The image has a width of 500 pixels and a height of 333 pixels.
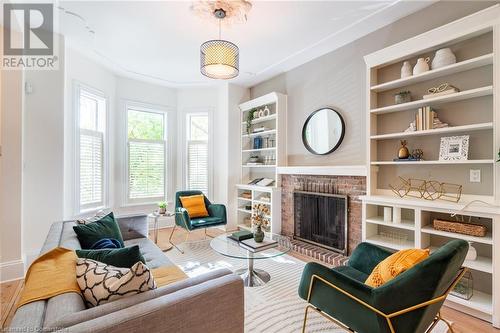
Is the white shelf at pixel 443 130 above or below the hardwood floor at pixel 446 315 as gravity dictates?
above

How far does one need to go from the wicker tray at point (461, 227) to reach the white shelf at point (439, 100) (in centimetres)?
119

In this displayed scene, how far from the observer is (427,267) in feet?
4.07

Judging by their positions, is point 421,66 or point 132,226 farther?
point 132,226

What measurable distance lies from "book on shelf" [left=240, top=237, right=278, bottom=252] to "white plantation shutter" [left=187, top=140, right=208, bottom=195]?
272 centimetres

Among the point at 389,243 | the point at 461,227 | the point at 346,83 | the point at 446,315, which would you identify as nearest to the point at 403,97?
the point at 346,83

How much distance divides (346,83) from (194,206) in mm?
3066

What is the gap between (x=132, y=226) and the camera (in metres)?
2.90

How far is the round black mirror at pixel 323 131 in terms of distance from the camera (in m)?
3.47

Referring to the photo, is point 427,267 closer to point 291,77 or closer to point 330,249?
point 330,249

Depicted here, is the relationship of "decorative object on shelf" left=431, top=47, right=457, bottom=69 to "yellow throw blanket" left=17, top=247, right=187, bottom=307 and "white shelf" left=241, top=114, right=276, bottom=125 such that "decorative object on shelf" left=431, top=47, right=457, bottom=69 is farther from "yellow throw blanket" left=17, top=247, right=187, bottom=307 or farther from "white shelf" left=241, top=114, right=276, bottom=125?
"yellow throw blanket" left=17, top=247, right=187, bottom=307

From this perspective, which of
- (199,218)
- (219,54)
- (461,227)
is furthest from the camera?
(199,218)

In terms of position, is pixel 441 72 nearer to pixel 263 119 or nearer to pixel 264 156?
pixel 263 119

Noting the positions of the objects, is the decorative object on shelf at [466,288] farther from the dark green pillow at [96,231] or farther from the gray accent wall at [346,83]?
the dark green pillow at [96,231]

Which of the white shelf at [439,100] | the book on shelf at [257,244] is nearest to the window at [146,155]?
the book on shelf at [257,244]
